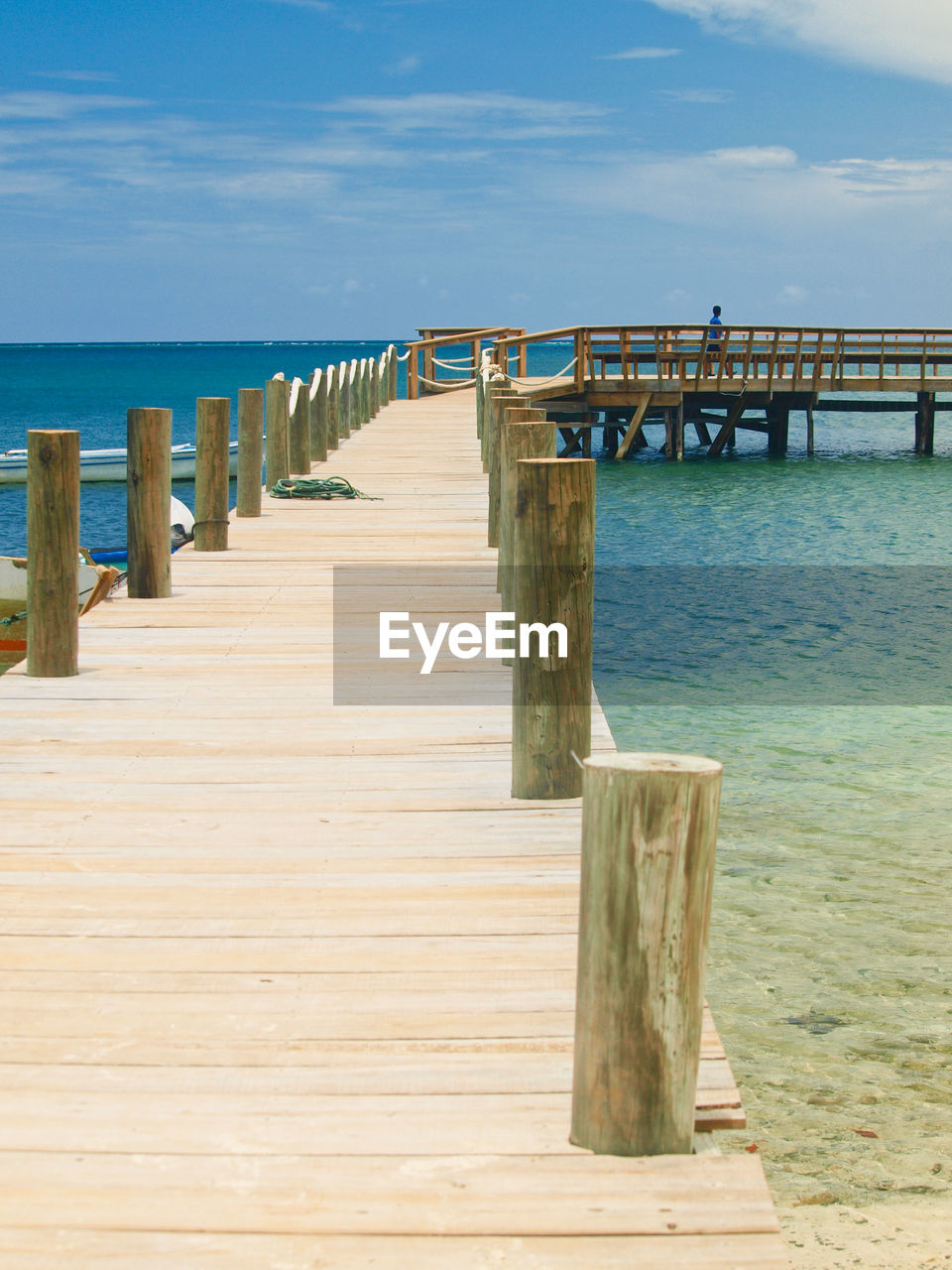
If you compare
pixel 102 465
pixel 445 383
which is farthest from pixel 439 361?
pixel 102 465

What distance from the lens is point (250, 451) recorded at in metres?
10.8

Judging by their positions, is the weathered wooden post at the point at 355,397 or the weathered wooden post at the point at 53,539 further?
the weathered wooden post at the point at 355,397

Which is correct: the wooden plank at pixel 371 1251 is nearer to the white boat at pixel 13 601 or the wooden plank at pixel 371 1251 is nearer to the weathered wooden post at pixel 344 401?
the white boat at pixel 13 601

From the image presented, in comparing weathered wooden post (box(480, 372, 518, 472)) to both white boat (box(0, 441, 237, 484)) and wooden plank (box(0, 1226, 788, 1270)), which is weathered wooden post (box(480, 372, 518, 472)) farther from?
white boat (box(0, 441, 237, 484))

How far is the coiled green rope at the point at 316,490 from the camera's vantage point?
1282 centimetres

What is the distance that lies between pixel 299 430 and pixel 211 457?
571 cm

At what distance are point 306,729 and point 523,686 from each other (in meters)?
1.24

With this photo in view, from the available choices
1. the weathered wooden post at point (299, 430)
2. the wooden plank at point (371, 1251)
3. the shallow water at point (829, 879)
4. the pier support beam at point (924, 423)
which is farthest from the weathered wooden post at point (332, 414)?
the pier support beam at point (924, 423)

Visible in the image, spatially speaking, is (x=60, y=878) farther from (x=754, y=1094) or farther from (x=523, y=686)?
(x=754, y=1094)

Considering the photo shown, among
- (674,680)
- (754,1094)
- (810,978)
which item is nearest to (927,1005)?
(810,978)

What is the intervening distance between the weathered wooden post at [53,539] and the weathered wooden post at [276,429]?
20.3 ft

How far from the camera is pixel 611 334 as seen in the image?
30.1 metres

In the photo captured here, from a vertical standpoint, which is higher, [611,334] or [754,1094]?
[611,334]

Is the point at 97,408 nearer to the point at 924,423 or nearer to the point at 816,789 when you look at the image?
the point at 924,423
